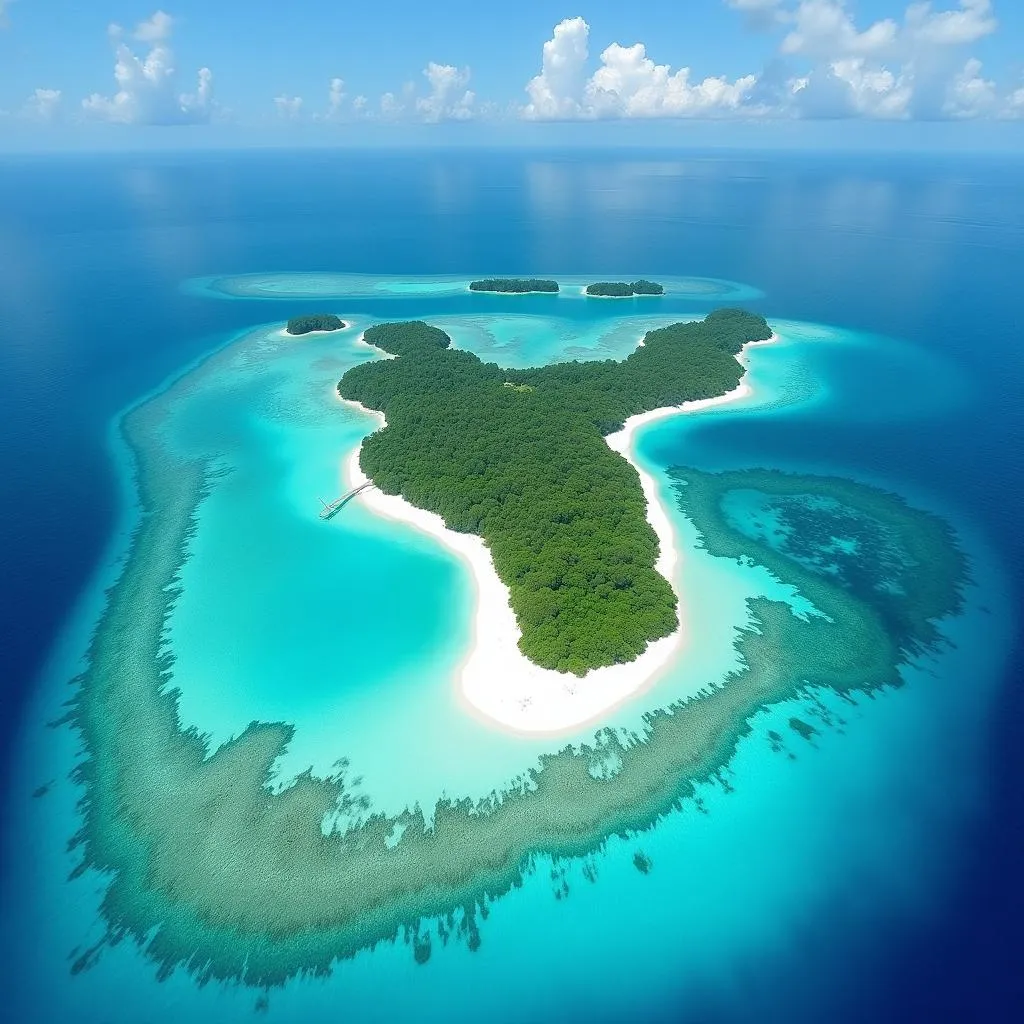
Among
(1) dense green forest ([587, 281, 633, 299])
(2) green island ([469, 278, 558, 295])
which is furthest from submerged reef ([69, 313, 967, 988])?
(2) green island ([469, 278, 558, 295])

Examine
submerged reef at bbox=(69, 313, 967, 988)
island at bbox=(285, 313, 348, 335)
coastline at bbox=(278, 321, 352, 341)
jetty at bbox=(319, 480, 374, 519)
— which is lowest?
coastline at bbox=(278, 321, 352, 341)

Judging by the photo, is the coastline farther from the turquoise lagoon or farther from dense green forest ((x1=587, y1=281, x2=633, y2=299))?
dense green forest ((x1=587, y1=281, x2=633, y2=299))

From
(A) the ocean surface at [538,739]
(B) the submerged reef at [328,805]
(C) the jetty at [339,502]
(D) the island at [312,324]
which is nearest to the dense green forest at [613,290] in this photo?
(A) the ocean surface at [538,739]

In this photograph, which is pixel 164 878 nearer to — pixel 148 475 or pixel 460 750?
pixel 460 750

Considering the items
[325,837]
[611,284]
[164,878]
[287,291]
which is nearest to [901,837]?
[325,837]

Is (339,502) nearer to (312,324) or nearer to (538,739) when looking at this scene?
(538,739)

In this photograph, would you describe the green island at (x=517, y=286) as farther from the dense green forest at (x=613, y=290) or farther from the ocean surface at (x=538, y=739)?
the ocean surface at (x=538, y=739)
